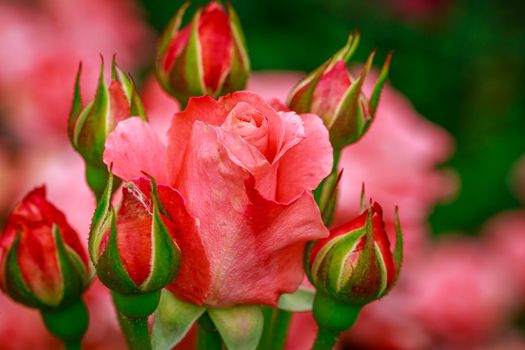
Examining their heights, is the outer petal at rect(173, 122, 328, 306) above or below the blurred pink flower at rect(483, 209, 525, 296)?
above

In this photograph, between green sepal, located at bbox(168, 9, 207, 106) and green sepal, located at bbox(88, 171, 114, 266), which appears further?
green sepal, located at bbox(168, 9, 207, 106)

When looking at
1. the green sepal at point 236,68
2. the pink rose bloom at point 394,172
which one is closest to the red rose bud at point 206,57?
the green sepal at point 236,68

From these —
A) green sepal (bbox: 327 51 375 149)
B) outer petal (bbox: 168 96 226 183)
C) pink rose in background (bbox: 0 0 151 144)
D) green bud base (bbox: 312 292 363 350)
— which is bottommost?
pink rose in background (bbox: 0 0 151 144)

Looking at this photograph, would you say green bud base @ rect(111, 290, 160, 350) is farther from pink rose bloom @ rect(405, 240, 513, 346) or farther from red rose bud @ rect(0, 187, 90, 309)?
pink rose bloom @ rect(405, 240, 513, 346)

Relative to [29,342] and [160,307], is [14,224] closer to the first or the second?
[160,307]

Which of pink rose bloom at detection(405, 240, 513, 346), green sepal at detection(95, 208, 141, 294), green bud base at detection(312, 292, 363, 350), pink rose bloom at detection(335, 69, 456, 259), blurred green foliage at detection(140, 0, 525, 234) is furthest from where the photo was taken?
blurred green foliage at detection(140, 0, 525, 234)

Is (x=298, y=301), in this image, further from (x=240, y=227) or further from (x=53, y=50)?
(x=53, y=50)

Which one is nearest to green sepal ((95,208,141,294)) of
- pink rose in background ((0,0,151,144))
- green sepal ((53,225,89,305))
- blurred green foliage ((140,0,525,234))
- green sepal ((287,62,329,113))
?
green sepal ((53,225,89,305))

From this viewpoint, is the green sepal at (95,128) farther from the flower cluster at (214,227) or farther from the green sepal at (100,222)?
the green sepal at (100,222)
